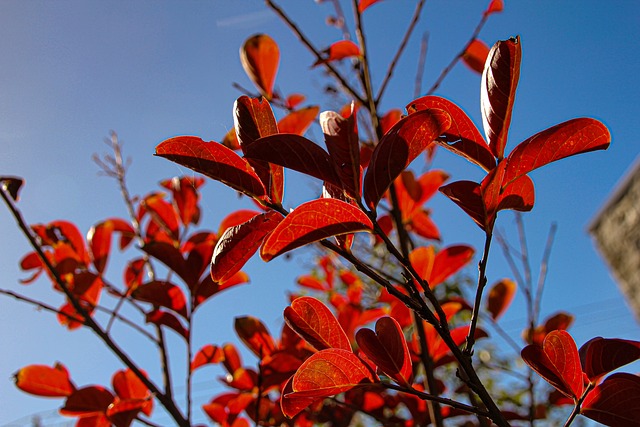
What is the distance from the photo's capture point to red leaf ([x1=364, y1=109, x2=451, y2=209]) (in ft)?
1.50

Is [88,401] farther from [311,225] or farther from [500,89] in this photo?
[500,89]

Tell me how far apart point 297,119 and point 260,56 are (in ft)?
1.20

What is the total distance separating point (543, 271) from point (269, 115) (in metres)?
0.97

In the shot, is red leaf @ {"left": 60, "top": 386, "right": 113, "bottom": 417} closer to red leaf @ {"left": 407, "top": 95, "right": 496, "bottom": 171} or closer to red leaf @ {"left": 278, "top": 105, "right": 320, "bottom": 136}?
red leaf @ {"left": 278, "top": 105, "right": 320, "bottom": 136}

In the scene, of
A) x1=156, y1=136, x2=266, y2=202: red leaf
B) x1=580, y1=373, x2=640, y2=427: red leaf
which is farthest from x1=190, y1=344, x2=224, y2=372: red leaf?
x1=580, y1=373, x2=640, y2=427: red leaf

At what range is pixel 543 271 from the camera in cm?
122

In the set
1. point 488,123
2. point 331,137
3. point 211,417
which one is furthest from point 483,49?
point 211,417

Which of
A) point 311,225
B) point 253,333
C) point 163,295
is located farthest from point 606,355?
point 163,295

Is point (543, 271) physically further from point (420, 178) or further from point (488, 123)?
point (488, 123)

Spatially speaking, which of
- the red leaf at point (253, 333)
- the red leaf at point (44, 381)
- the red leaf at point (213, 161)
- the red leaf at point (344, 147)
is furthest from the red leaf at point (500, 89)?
the red leaf at point (44, 381)

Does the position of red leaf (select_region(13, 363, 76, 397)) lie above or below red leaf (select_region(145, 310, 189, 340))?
below

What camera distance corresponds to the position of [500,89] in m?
0.48

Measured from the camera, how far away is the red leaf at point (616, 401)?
20.3 inches

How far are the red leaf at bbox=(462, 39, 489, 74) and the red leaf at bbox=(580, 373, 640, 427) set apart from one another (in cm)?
103
